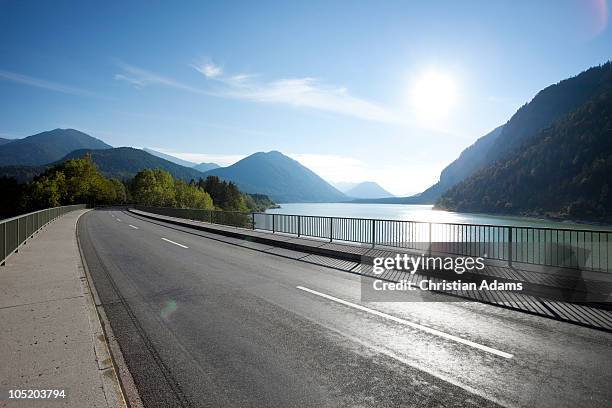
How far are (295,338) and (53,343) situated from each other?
340cm

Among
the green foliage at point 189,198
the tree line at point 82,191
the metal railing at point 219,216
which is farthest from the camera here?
the green foliage at point 189,198

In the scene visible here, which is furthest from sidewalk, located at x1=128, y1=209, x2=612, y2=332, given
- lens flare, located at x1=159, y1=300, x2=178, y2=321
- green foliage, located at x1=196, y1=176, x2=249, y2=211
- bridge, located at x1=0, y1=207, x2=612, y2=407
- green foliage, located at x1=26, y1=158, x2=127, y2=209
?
green foliage, located at x1=196, y1=176, x2=249, y2=211

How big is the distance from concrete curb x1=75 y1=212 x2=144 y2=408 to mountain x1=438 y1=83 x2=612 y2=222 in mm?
123510

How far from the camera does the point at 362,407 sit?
3488mm

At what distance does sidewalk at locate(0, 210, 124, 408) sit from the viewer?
12.0ft

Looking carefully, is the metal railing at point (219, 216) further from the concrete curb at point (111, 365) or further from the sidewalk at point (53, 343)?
the concrete curb at point (111, 365)

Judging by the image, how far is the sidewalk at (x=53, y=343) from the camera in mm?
3672

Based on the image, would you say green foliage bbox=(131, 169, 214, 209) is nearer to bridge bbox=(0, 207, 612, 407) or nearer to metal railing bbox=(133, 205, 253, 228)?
metal railing bbox=(133, 205, 253, 228)

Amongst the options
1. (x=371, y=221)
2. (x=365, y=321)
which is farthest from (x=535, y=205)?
(x=365, y=321)

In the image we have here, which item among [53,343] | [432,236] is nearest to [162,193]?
[432,236]

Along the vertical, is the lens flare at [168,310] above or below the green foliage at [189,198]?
below

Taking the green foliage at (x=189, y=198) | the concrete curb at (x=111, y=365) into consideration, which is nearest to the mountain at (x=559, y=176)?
the green foliage at (x=189, y=198)

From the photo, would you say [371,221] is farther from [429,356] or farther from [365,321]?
[429,356]

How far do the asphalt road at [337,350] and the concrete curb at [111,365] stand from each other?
0.10 m
